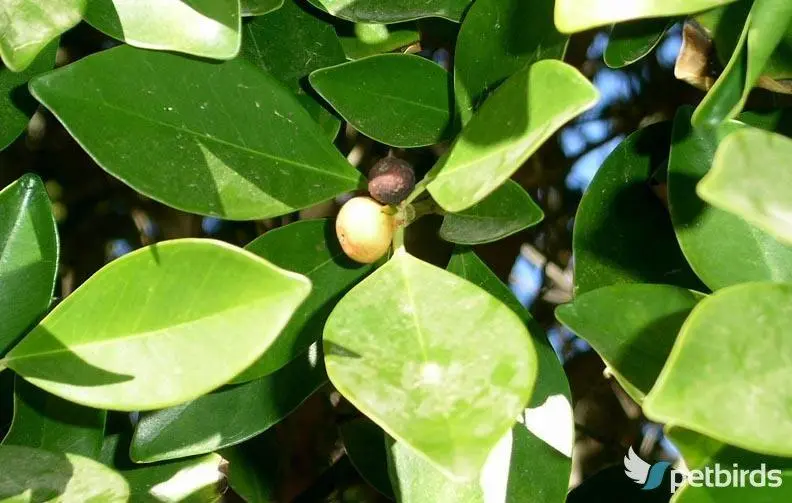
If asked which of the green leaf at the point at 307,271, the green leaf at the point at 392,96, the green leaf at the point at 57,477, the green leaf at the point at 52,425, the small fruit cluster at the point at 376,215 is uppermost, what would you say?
the green leaf at the point at 392,96

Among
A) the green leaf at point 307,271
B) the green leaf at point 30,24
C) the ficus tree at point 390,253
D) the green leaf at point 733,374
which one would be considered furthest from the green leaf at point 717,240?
the green leaf at point 30,24

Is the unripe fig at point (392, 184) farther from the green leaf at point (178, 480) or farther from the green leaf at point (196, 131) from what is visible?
the green leaf at point (178, 480)

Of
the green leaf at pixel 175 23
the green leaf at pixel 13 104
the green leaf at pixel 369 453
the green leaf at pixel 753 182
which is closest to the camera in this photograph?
the green leaf at pixel 753 182

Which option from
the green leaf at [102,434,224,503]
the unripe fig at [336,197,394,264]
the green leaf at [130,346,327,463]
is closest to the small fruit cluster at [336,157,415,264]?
the unripe fig at [336,197,394,264]

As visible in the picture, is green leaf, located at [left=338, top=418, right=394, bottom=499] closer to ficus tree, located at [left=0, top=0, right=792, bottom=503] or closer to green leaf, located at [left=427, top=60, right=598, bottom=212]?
ficus tree, located at [left=0, top=0, right=792, bottom=503]

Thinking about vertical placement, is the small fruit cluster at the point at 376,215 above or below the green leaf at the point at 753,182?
below

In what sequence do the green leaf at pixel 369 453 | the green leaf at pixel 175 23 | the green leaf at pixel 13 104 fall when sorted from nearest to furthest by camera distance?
1. the green leaf at pixel 175 23
2. the green leaf at pixel 13 104
3. the green leaf at pixel 369 453

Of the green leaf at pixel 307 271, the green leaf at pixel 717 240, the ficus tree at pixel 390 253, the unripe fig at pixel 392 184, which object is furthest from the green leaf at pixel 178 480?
the green leaf at pixel 717 240

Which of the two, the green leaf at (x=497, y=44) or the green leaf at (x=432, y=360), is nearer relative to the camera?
the green leaf at (x=432, y=360)
